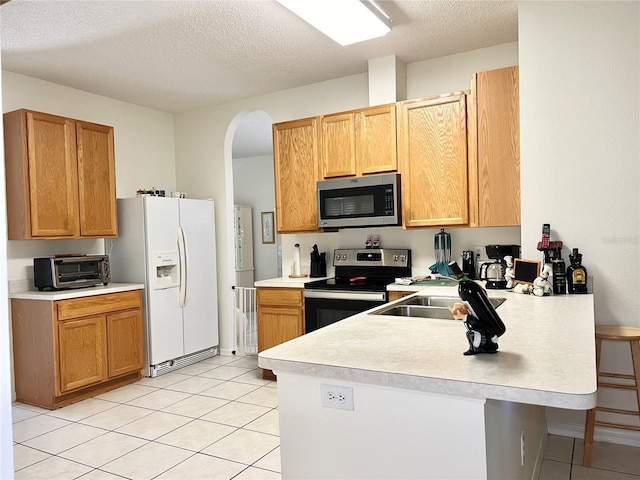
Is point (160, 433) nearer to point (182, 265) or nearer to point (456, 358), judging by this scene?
point (182, 265)

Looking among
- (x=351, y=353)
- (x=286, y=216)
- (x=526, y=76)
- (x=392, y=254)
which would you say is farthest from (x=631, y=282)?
(x=286, y=216)

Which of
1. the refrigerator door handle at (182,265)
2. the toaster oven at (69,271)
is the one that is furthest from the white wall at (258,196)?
the toaster oven at (69,271)

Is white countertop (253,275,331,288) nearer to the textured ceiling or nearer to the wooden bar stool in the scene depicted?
the textured ceiling

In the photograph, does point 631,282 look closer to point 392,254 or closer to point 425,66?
point 392,254

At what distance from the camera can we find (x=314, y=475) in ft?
5.02

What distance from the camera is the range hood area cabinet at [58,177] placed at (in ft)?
12.5

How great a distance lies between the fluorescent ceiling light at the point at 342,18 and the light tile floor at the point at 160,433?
267cm

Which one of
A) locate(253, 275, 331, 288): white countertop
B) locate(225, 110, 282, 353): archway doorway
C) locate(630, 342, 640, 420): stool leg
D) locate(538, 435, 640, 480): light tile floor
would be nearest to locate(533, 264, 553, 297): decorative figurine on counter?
locate(630, 342, 640, 420): stool leg

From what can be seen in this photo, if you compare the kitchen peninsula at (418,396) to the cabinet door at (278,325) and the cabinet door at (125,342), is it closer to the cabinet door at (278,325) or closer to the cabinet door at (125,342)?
the cabinet door at (278,325)

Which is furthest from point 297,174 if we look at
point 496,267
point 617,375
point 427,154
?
point 617,375

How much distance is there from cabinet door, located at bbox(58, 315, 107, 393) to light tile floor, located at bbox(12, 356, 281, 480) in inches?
7.6

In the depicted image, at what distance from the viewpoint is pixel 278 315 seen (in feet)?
13.7

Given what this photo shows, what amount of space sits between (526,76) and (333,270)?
2348 mm

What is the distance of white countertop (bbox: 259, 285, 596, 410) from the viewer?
1.19m
